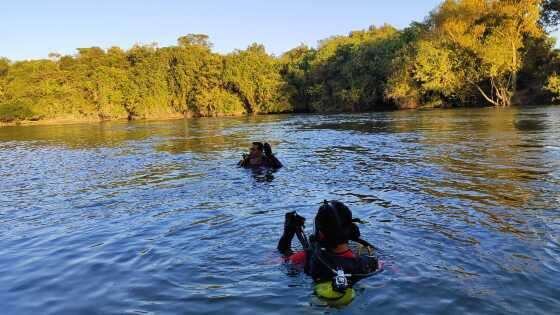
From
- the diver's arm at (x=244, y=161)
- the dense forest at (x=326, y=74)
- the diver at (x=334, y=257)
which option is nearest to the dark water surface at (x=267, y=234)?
the diver at (x=334, y=257)

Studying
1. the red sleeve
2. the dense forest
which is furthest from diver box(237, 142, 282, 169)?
the dense forest

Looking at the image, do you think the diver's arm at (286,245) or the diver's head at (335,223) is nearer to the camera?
the diver's head at (335,223)

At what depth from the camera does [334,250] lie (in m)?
6.70

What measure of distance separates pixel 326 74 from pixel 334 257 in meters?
81.7

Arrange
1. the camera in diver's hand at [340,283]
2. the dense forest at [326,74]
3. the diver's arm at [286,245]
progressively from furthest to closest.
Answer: the dense forest at [326,74] → the diver's arm at [286,245] → the camera in diver's hand at [340,283]

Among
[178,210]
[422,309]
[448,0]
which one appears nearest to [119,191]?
[178,210]

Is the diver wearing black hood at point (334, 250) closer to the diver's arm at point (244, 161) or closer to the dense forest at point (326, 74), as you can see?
the diver's arm at point (244, 161)

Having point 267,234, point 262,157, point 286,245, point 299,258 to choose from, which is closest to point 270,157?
point 262,157

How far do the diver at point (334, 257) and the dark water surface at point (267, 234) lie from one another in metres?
0.18

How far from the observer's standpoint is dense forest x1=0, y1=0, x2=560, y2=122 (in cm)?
5872

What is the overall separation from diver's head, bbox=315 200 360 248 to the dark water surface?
2.42ft

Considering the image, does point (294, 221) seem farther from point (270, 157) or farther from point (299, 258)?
point (270, 157)

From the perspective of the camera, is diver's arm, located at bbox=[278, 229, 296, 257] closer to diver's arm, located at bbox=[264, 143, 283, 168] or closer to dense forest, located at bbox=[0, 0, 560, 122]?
diver's arm, located at bbox=[264, 143, 283, 168]

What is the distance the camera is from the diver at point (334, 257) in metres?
6.23
